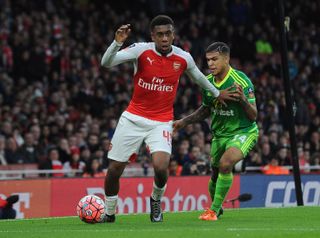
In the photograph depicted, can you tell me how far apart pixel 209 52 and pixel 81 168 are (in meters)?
7.72

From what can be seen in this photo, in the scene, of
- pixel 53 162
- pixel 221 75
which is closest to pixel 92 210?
pixel 221 75

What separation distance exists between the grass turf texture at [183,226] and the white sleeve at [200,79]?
66.3 inches

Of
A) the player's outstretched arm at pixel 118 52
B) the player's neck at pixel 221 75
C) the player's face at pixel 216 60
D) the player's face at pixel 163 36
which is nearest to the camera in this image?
the player's outstretched arm at pixel 118 52

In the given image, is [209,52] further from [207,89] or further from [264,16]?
[264,16]

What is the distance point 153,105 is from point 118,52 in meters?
0.86

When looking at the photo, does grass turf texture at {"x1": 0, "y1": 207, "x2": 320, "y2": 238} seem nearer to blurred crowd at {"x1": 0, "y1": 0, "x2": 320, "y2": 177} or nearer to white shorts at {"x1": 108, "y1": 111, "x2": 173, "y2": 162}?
white shorts at {"x1": 108, "y1": 111, "x2": 173, "y2": 162}

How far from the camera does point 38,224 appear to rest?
13898 millimetres

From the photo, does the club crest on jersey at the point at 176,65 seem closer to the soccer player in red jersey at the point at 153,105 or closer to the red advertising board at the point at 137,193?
the soccer player in red jersey at the point at 153,105

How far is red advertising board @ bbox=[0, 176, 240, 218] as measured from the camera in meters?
18.8

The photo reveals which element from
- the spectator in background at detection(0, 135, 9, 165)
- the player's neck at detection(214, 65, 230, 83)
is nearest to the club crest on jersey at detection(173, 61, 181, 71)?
the player's neck at detection(214, 65, 230, 83)

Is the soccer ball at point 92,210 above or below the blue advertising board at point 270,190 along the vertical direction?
above

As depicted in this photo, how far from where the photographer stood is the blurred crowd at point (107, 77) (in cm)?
2253

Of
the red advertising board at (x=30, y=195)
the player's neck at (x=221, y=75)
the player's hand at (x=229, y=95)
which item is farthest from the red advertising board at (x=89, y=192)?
the player's hand at (x=229, y=95)

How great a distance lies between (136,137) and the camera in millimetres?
13414
